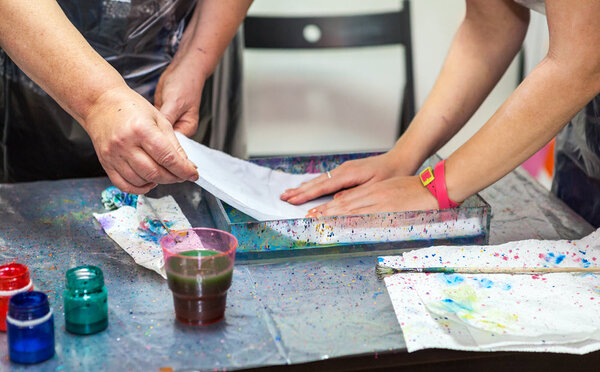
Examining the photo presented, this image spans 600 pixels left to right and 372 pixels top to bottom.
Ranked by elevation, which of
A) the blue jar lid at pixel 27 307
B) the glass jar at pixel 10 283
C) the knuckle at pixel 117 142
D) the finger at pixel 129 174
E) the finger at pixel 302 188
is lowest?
the finger at pixel 302 188

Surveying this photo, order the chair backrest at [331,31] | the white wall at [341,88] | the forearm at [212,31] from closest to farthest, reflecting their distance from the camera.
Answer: the forearm at [212,31]
the chair backrest at [331,31]
the white wall at [341,88]

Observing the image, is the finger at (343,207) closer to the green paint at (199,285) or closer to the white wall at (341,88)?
the green paint at (199,285)

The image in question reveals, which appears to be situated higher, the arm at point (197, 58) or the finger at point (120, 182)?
the arm at point (197, 58)

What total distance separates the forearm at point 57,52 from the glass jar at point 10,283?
250mm

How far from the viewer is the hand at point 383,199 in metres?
1.02

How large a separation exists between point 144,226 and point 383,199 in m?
0.37

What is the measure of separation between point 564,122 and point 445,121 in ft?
0.94

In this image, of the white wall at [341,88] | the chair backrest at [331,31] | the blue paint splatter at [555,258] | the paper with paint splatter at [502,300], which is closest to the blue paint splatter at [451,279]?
the paper with paint splatter at [502,300]

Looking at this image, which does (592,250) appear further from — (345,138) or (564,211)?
(345,138)

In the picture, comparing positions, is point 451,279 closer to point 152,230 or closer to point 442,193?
point 442,193

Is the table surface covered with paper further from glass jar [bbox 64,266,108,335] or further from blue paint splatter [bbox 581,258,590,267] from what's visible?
blue paint splatter [bbox 581,258,590,267]

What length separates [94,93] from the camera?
902 millimetres

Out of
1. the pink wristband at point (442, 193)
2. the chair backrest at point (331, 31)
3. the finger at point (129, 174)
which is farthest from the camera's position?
the chair backrest at point (331, 31)

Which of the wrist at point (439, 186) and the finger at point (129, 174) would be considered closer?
the finger at point (129, 174)
